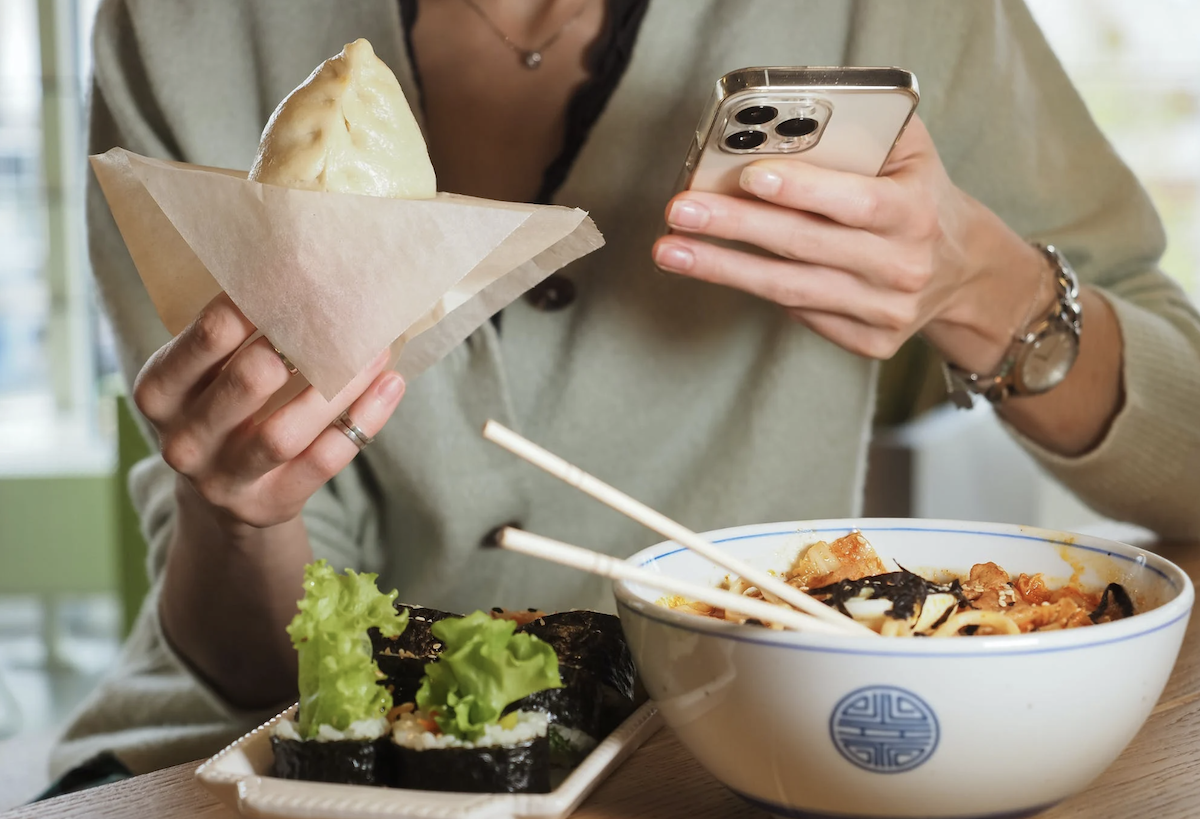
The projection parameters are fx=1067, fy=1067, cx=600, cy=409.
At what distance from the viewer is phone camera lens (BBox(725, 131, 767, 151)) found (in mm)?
913

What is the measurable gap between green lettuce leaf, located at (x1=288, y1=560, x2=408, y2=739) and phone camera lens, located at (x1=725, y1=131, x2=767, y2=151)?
0.50m

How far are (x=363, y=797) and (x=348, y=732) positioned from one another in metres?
0.05

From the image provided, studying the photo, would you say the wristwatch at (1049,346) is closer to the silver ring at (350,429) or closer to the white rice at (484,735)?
the silver ring at (350,429)

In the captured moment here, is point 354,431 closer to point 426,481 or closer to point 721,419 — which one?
point 426,481

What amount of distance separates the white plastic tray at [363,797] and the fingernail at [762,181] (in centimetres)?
51

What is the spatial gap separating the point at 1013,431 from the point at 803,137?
691 mm

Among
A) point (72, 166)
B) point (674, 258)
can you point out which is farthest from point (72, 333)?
point (674, 258)

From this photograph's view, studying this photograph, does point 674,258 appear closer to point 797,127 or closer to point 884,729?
point 797,127

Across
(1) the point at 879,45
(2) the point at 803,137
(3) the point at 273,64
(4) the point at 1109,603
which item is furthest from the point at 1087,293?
(3) the point at 273,64

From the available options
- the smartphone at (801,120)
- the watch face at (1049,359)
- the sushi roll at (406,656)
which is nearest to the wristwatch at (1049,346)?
the watch face at (1049,359)

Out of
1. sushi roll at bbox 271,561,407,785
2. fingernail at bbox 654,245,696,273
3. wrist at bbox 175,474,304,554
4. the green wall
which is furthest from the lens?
the green wall

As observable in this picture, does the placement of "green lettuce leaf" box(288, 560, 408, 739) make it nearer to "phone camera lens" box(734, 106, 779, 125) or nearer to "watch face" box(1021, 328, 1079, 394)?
"phone camera lens" box(734, 106, 779, 125)

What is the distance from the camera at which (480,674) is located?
0.58 meters

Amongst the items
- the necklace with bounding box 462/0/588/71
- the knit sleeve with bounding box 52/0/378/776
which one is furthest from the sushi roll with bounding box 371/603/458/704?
the necklace with bounding box 462/0/588/71
